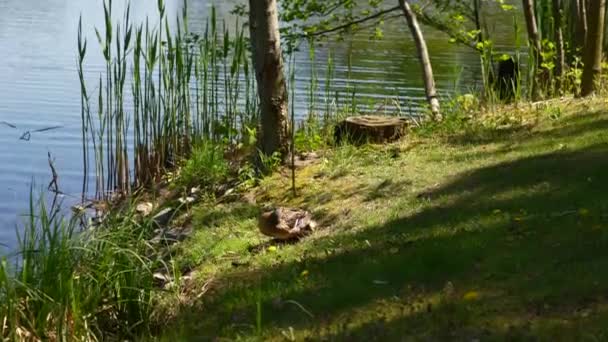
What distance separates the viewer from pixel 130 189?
10266mm

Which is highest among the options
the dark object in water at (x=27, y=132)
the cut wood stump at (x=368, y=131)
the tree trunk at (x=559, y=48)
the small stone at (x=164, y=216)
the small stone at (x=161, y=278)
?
the tree trunk at (x=559, y=48)

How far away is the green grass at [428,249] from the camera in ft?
15.7

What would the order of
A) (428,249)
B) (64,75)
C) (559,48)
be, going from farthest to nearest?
(64,75) → (559,48) → (428,249)

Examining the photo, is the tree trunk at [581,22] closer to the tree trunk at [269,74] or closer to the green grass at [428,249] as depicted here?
the green grass at [428,249]

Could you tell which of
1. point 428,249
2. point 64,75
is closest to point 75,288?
point 428,249

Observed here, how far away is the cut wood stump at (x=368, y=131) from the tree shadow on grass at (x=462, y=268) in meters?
2.44

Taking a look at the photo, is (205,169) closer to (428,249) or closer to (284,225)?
(284,225)

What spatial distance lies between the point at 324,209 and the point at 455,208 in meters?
1.32

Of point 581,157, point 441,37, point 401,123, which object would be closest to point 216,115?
point 401,123

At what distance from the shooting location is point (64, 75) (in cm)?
1797

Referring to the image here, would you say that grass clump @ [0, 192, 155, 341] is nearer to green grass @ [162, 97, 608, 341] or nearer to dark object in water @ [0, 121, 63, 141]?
green grass @ [162, 97, 608, 341]

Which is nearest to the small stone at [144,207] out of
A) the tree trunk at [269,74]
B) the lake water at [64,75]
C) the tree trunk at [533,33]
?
the lake water at [64,75]

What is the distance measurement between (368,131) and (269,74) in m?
1.13

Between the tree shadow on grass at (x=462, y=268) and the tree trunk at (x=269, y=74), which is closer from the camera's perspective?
the tree shadow on grass at (x=462, y=268)
